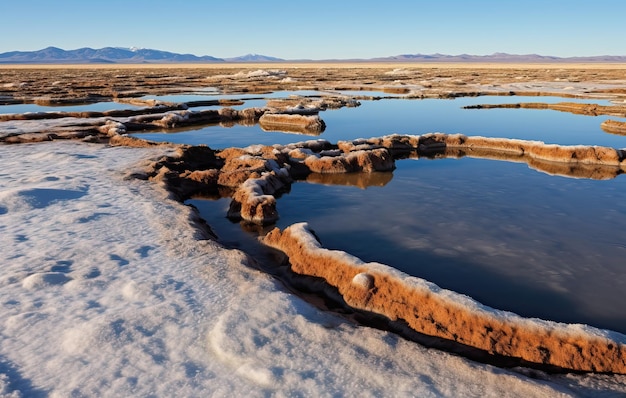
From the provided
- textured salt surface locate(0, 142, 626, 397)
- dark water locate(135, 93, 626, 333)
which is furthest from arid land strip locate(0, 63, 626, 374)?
dark water locate(135, 93, 626, 333)

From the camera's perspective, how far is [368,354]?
4.44 meters

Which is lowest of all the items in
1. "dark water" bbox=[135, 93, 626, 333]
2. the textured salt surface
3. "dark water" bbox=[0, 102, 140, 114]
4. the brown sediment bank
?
"dark water" bbox=[0, 102, 140, 114]

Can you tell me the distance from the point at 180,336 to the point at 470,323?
297cm

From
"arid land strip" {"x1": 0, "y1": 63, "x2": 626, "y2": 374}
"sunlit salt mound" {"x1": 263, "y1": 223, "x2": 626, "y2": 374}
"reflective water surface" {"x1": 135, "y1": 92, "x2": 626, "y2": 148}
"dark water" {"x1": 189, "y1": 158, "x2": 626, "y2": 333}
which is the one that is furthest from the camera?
→ "reflective water surface" {"x1": 135, "y1": 92, "x2": 626, "y2": 148}

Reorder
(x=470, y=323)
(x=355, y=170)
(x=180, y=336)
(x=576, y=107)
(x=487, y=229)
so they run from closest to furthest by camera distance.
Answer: (x=180, y=336) < (x=470, y=323) < (x=487, y=229) < (x=355, y=170) < (x=576, y=107)

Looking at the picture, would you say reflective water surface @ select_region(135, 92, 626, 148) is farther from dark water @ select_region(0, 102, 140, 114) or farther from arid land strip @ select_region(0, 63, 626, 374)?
dark water @ select_region(0, 102, 140, 114)

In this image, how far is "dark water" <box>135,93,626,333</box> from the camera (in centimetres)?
610

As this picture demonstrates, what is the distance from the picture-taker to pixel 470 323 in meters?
4.89

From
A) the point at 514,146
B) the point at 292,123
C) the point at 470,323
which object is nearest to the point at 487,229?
the point at 470,323

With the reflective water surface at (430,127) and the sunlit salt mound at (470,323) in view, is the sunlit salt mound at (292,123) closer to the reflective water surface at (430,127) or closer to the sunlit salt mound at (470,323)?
the reflective water surface at (430,127)

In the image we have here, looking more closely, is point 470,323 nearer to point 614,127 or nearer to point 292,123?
point 292,123

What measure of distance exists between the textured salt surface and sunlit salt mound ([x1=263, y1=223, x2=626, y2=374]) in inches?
10.3

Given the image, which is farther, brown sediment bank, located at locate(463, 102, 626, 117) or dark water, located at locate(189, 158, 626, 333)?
brown sediment bank, located at locate(463, 102, 626, 117)

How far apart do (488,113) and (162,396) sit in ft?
78.6
